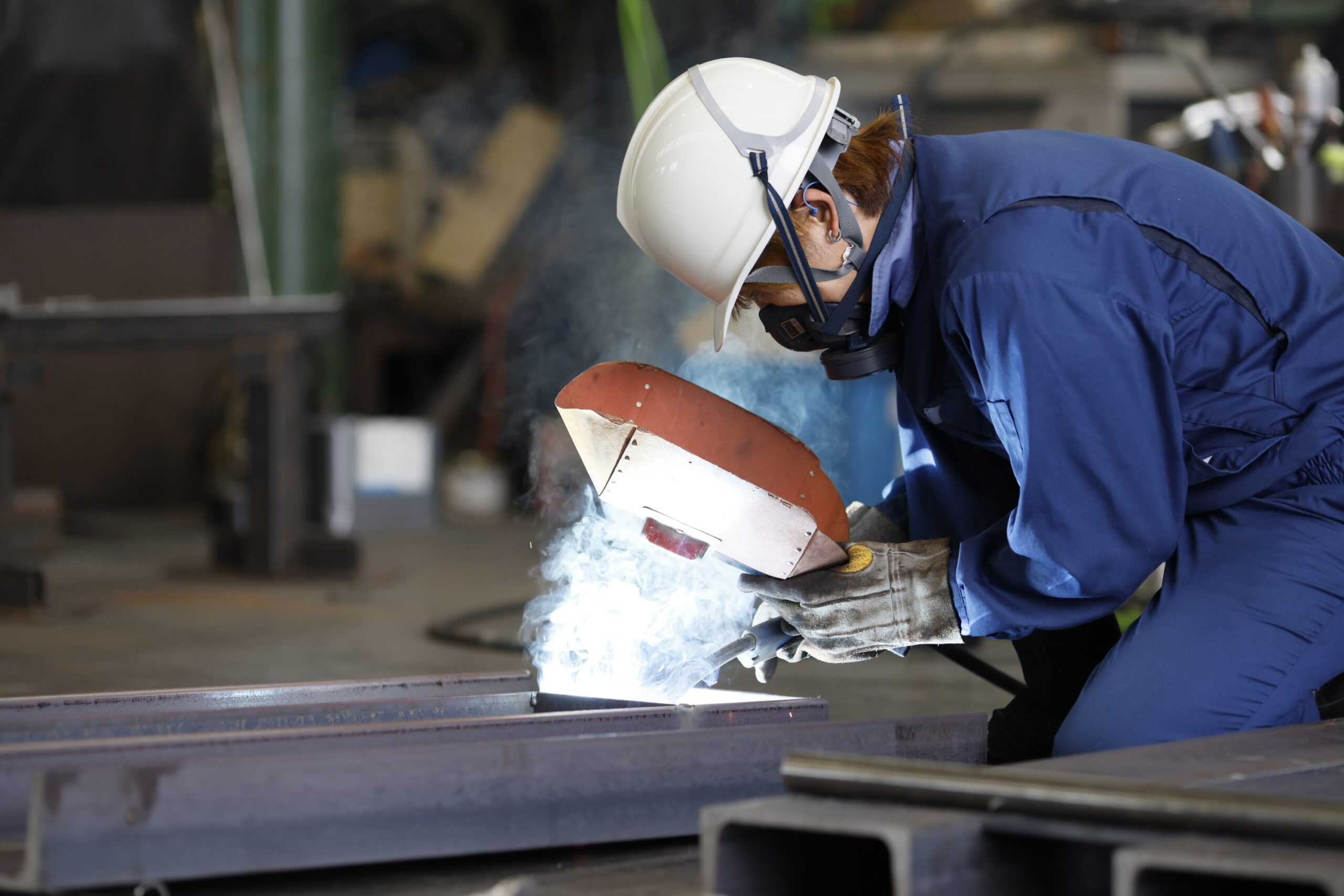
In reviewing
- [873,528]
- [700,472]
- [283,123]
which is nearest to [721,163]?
[700,472]

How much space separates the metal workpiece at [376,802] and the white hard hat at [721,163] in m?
0.66

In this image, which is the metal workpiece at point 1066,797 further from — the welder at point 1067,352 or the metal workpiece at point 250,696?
the metal workpiece at point 250,696

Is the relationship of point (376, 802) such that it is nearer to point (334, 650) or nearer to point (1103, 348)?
point (1103, 348)

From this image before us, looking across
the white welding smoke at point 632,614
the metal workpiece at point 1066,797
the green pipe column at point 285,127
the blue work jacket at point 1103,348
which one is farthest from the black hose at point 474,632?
the green pipe column at point 285,127

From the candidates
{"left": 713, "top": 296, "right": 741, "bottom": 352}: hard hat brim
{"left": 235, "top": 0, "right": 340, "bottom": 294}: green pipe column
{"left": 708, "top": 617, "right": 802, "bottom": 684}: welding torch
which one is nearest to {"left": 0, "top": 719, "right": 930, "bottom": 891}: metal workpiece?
{"left": 708, "top": 617, "right": 802, "bottom": 684}: welding torch

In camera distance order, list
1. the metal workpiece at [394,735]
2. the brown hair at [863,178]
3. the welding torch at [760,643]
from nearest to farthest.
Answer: the metal workpiece at [394,735]
the brown hair at [863,178]
the welding torch at [760,643]

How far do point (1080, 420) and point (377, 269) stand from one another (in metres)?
7.47

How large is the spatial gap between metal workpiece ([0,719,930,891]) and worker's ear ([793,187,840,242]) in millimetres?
740

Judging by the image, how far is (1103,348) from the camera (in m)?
1.86

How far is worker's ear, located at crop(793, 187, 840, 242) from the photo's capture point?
2.13 meters

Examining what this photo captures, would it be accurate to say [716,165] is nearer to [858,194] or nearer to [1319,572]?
[858,194]

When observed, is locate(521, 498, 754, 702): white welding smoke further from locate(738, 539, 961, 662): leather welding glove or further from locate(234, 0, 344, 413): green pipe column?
locate(234, 0, 344, 413): green pipe column

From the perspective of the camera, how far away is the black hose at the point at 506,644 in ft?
8.77

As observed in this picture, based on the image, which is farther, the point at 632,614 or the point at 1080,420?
the point at 632,614
